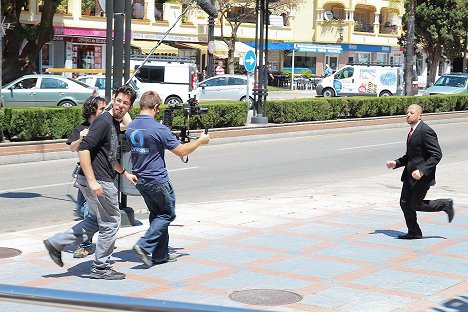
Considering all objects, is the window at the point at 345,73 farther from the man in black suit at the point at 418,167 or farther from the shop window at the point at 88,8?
the man in black suit at the point at 418,167

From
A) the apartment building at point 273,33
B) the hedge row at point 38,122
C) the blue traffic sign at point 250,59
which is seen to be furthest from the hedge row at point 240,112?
the apartment building at point 273,33

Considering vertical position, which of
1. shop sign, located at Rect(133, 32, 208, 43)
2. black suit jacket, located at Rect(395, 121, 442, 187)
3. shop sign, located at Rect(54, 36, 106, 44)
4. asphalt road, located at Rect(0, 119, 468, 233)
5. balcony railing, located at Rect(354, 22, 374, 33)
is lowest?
asphalt road, located at Rect(0, 119, 468, 233)

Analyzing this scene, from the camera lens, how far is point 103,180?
7.66 meters

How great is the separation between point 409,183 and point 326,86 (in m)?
34.6

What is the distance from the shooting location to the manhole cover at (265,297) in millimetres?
7115

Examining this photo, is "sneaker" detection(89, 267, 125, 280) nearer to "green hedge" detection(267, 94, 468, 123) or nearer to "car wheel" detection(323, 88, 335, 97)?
"green hedge" detection(267, 94, 468, 123)

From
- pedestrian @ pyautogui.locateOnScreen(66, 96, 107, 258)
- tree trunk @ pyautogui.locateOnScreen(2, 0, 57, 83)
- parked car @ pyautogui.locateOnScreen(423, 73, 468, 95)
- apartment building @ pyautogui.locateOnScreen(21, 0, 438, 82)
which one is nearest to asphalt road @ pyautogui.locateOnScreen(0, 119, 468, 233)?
pedestrian @ pyautogui.locateOnScreen(66, 96, 107, 258)

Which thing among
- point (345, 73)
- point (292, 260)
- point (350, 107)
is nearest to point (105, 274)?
point (292, 260)

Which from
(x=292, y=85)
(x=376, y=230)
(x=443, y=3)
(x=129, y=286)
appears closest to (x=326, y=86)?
(x=292, y=85)

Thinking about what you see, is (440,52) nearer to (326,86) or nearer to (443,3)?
(443,3)

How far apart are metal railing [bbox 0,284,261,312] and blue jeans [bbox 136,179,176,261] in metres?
5.22

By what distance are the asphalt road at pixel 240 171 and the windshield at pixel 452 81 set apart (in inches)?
571

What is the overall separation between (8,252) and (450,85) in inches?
1358

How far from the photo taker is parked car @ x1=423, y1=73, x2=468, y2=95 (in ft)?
131
